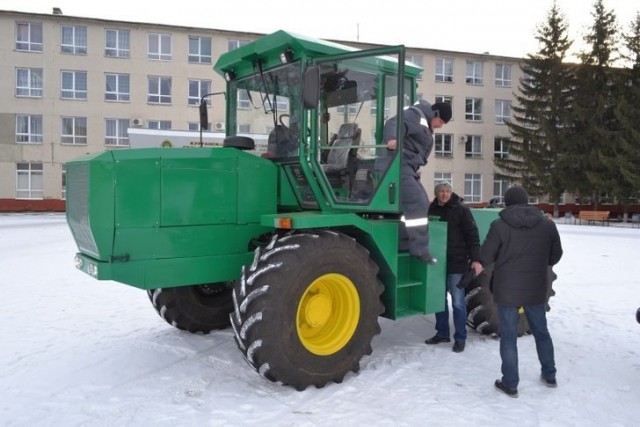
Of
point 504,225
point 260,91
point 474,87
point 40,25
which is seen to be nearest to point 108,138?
point 40,25

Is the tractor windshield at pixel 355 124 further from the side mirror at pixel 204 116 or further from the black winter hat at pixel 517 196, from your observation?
the side mirror at pixel 204 116

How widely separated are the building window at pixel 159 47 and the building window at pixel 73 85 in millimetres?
4003

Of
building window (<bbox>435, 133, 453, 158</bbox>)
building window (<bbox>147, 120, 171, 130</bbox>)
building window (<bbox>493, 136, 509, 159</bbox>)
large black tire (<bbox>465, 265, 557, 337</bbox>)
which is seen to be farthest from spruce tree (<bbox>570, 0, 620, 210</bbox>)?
large black tire (<bbox>465, 265, 557, 337</bbox>)

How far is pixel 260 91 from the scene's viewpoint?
5.63 metres

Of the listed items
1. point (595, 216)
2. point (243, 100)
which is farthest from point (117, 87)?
point (243, 100)

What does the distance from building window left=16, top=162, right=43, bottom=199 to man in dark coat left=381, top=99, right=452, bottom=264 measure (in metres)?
31.4

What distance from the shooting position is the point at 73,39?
1265 inches

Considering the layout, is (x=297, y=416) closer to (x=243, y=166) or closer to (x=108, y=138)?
(x=243, y=166)

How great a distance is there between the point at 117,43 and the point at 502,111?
83.8 ft

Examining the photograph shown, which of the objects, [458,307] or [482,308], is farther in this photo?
[482,308]

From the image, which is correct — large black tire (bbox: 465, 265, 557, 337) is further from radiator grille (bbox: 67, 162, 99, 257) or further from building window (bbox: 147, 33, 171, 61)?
building window (bbox: 147, 33, 171, 61)

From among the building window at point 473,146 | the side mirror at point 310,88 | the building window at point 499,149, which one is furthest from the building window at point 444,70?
the side mirror at point 310,88

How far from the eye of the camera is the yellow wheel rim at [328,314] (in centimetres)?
477

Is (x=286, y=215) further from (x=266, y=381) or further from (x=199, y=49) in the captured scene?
(x=199, y=49)
